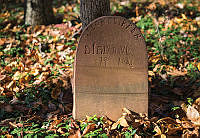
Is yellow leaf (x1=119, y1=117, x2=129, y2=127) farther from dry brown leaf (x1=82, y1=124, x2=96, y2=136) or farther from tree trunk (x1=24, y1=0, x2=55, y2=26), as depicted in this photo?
tree trunk (x1=24, y1=0, x2=55, y2=26)

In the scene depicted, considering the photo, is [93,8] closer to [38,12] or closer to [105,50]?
[105,50]

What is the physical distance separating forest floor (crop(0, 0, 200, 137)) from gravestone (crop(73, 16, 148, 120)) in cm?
16

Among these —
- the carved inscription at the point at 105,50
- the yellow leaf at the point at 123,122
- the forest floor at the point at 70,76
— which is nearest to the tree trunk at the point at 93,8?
the forest floor at the point at 70,76

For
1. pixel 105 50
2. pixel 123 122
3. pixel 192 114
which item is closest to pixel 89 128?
pixel 123 122

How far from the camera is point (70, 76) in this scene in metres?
3.71

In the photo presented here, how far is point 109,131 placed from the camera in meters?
2.69

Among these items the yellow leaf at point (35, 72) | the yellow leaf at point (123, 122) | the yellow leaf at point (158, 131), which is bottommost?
the yellow leaf at point (158, 131)

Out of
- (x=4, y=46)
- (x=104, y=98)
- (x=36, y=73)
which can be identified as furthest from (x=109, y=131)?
(x=4, y=46)

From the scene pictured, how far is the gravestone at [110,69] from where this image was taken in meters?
2.56

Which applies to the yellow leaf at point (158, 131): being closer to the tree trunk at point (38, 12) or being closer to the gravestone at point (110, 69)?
the gravestone at point (110, 69)

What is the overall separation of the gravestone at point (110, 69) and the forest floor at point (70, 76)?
156 millimetres

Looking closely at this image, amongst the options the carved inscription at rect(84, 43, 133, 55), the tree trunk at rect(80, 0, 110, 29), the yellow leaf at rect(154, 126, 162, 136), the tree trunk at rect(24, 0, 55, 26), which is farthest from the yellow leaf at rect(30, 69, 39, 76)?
the yellow leaf at rect(154, 126, 162, 136)

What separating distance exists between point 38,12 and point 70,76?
76.0 inches

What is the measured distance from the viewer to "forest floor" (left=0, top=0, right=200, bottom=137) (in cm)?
274
